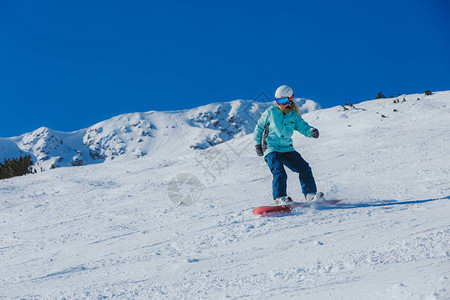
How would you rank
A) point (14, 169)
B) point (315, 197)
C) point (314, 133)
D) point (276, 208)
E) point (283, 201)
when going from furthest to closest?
point (14, 169) < point (314, 133) < point (315, 197) < point (283, 201) < point (276, 208)

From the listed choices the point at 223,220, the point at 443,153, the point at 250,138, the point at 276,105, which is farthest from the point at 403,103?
the point at 223,220

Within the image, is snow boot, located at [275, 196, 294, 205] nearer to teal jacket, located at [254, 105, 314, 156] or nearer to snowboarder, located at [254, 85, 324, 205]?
snowboarder, located at [254, 85, 324, 205]

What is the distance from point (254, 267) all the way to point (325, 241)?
0.78 m

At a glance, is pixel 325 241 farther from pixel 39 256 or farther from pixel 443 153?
pixel 443 153

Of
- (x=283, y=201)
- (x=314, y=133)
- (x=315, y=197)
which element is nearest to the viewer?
(x=283, y=201)

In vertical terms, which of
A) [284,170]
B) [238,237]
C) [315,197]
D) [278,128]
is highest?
[278,128]

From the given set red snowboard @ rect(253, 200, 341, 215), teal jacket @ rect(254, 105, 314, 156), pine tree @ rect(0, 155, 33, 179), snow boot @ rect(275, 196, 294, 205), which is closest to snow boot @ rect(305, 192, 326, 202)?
red snowboard @ rect(253, 200, 341, 215)

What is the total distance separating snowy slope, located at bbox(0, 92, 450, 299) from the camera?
2424mm

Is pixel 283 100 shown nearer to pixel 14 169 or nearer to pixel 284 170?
pixel 284 170

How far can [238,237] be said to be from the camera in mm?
3525

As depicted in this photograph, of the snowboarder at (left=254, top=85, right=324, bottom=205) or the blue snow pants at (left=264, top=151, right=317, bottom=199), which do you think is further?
the snowboarder at (left=254, top=85, right=324, bottom=205)

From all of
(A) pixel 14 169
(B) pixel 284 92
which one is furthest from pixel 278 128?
(A) pixel 14 169

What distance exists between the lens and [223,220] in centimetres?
425

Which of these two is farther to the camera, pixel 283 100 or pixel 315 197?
pixel 283 100
